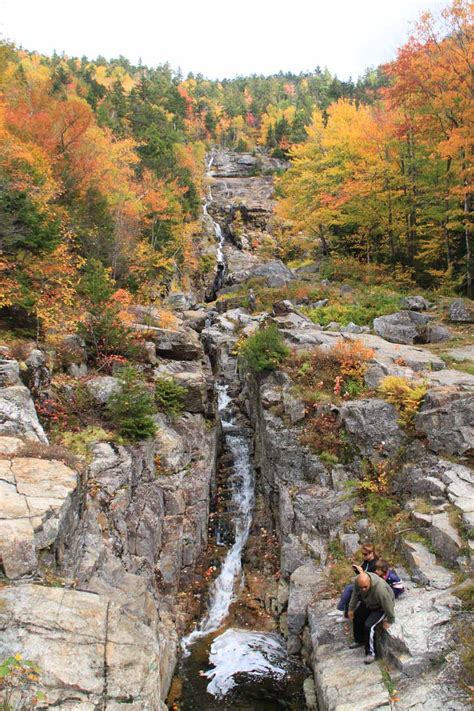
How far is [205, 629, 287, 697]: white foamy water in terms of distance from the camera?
1062 cm

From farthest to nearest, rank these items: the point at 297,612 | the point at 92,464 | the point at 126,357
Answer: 1. the point at 126,357
2. the point at 92,464
3. the point at 297,612

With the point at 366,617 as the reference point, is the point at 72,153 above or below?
above

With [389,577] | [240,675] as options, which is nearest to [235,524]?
[240,675]

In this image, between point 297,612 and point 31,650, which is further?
point 297,612

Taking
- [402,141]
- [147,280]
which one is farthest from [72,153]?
[402,141]

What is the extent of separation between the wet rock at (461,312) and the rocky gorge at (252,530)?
0.46ft

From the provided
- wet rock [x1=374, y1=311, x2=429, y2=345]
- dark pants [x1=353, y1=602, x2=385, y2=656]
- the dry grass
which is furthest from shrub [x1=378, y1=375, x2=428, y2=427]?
the dry grass

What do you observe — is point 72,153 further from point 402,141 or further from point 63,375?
point 402,141

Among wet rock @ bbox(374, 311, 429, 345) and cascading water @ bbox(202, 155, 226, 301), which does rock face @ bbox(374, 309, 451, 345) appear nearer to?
wet rock @ bbox(374, 311, 429, 345)

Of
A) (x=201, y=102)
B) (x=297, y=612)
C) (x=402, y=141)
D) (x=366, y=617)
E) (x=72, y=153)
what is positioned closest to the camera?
(x=366, y=617)

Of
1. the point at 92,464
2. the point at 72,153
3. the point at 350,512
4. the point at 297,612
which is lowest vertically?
the point at 297,612

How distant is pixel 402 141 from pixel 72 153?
19.0 m

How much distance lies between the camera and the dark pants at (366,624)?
27.3ft

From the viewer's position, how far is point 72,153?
2517 centimetres
